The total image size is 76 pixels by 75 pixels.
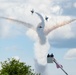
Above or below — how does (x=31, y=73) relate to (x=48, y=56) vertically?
below

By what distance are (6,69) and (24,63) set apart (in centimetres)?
812

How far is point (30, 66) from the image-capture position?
165250mm

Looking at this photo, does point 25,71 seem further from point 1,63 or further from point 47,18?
point 47,18

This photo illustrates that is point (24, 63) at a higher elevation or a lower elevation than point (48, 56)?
lower

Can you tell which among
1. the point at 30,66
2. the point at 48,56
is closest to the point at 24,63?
the point at 30,66

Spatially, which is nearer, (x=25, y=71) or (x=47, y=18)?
(x=25, y=71)

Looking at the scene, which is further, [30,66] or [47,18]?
[47,18]

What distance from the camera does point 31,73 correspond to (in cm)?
16538

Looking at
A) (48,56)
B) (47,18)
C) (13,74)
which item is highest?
(47,18)

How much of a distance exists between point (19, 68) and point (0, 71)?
25.5 ft

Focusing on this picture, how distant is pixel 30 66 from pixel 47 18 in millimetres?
39320

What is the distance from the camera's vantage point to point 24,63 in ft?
541

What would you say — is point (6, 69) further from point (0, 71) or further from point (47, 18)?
point (47, 18)

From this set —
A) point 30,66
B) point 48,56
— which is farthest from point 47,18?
point 30,66
